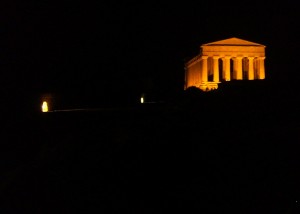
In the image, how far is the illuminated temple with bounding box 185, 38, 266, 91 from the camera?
1906 inches

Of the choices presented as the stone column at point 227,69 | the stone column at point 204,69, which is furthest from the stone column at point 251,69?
the stone column at point 204,69

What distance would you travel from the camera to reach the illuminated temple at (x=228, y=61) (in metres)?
48.4

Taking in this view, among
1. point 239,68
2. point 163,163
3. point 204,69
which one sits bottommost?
point 163,163

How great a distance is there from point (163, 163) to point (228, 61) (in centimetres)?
2580

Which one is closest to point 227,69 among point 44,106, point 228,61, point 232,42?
point 228,61

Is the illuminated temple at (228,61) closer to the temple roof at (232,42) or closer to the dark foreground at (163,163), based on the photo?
the temple roof at (232,42)

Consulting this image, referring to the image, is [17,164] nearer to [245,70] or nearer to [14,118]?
[14,118]

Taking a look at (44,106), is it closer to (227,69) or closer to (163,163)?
(163,163)

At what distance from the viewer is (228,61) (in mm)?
49469

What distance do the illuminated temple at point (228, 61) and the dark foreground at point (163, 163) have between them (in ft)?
50.3

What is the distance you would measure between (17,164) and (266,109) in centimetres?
1811

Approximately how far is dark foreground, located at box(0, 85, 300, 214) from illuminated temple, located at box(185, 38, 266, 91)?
15333 mm

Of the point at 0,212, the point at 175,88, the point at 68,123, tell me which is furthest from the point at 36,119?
the point at 175,88

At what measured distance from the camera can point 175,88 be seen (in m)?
66.9
